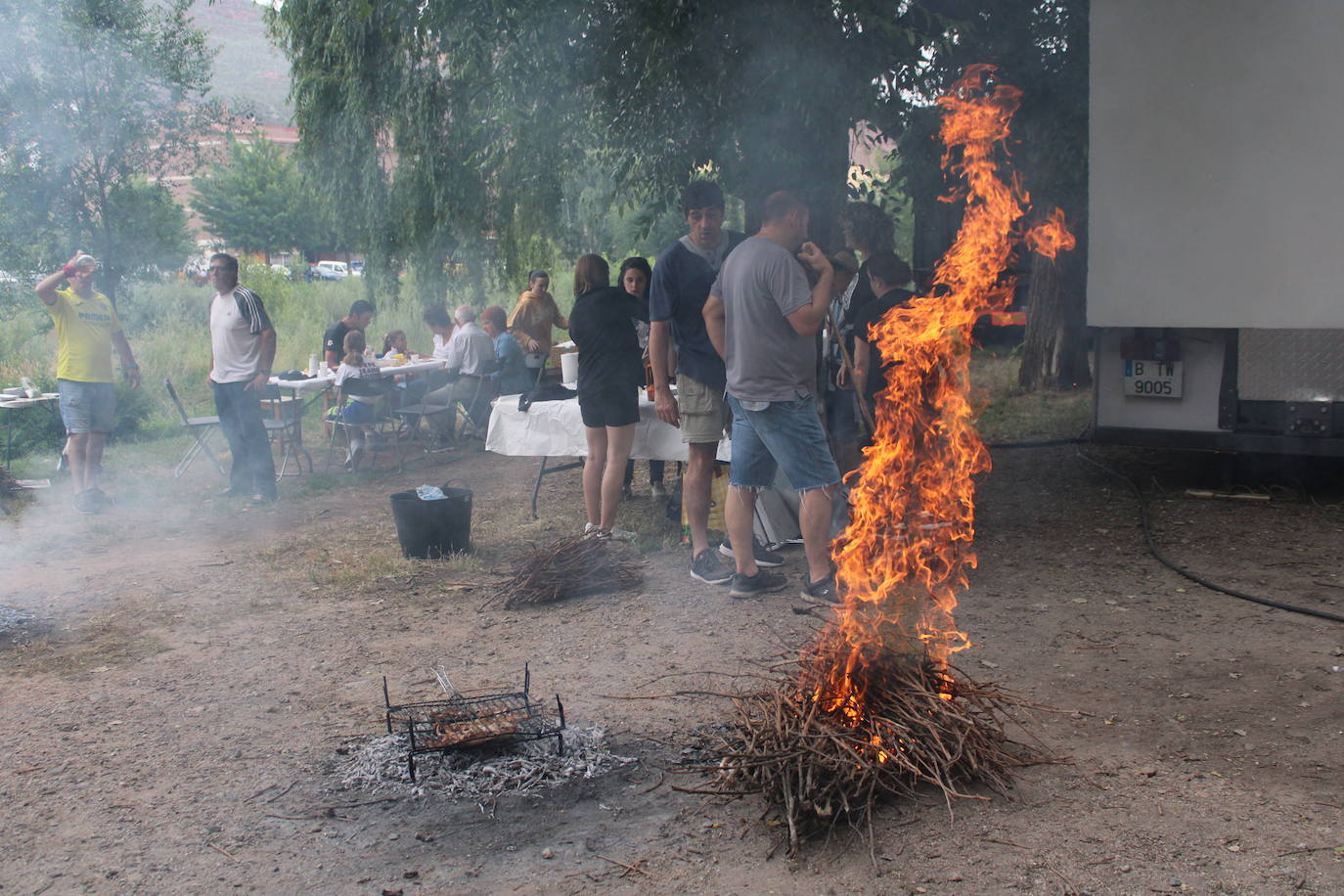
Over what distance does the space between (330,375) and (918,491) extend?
8268 mm

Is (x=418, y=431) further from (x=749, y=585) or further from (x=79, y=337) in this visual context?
(x=749, y=585)

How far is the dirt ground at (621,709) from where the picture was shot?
2.92 m

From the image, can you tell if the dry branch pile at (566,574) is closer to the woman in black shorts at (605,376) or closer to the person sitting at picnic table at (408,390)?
the woman in black shorts at (605,376)

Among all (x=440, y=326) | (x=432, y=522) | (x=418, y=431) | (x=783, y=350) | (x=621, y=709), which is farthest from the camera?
(x=440, y=326)

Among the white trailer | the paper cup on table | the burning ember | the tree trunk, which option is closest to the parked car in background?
the tree trunk

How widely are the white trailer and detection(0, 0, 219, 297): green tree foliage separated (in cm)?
720

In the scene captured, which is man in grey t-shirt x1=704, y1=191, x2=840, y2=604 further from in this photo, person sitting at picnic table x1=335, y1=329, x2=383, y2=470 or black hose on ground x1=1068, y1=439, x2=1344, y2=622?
person sitting at picnic table x1=335, y1=329, x2=383, y2=470

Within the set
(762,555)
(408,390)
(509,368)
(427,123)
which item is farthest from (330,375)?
(762,555)

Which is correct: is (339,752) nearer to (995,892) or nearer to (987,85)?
(995,892)

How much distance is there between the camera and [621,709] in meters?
4.09

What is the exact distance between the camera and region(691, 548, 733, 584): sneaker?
5.86 metres

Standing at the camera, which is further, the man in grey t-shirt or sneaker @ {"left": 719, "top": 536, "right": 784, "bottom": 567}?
sneaker @ {"left": 719, "top": 536, "right": 784, "bottom": 567}

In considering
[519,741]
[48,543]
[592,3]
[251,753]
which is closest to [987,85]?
[592,3]

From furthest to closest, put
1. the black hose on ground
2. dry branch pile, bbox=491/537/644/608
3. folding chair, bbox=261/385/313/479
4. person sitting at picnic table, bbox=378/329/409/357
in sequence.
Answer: person sitting at picnic table, bbox=378/329/409/357, folding chair, bbox=261/385/313/479, dry branch pile, bbox=491/537/644/608, the black hose on ground
